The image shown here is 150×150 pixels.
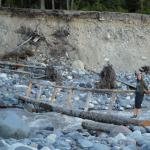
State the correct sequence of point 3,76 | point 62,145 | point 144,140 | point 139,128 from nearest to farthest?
point 62,145 < point 144,140 < point 139,128 < point 3,76

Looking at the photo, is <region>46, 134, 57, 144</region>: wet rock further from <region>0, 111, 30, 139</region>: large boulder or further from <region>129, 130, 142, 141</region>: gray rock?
<region>129, 130, 142, 141</region>: gray rock

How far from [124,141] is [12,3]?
2402 centimetres

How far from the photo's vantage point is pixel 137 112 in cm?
1425

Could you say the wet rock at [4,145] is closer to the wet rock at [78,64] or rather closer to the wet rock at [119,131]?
the wet rock at [119,131]

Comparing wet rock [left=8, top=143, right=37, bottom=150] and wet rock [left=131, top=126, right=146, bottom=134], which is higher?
wet rock [left=8, top=143, right=37, bottom=150]

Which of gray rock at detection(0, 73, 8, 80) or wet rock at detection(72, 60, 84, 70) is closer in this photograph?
gray rock at detection(0, 73, 8, 80)

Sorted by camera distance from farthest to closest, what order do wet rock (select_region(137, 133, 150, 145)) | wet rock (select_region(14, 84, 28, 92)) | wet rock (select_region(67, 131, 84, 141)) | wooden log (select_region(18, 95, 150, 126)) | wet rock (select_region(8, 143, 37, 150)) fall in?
1. wet rock (select_region(14, 84, 28, 92))
2. wooden log (select_region(18, 95, 150, 126))
3. wet rock (select_region(67, 131, 84, 141))
4. wet rock (select_region(137, 133, 150, 145))
5. wet rock (select_region(8, 143, 37, 150))

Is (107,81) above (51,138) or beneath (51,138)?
beneath

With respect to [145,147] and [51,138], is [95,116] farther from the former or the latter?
[145,147]

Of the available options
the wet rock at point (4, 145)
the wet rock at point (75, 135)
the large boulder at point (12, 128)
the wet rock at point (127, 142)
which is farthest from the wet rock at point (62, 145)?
the large boulder at point (12, 128)

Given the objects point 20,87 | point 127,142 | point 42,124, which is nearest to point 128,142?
point 127,142

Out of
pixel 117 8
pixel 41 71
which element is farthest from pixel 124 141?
pixel 117 8

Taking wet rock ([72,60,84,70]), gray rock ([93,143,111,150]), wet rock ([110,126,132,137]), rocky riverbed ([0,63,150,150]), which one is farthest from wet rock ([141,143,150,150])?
wet rock ([72,60,84,70])

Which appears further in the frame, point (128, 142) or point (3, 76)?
point (3, 76)
